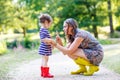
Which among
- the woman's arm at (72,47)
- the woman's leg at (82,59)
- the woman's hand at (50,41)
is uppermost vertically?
the woman's hand at (50,41)

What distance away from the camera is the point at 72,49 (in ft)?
24.5

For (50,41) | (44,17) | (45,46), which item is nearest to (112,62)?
(45,46)

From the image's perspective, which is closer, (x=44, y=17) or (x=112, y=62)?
(x=44, y=17)

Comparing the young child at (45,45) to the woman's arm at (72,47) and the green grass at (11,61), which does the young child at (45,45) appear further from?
the green grass at (11,61)

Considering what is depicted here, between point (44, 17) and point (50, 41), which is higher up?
point (44, 17)

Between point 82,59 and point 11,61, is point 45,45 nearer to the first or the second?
point 82,59

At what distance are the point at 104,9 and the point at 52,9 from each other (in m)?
4.06

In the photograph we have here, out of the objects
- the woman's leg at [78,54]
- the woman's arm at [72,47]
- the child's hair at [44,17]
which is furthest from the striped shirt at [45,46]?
the woman's leg at [78,54]

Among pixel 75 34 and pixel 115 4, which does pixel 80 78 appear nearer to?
pixel 75 34

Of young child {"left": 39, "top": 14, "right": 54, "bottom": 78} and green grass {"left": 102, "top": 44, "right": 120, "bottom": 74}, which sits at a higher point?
young child {"left": 39, "top": 14, "right": 54, "bottom": 78}

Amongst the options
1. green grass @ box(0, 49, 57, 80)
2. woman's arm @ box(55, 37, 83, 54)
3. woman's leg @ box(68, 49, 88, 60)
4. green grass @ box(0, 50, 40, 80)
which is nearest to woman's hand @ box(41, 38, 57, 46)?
woman's arm @ box(55, 37, 83, 54)

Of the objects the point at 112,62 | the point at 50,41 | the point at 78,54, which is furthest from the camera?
the point at 112,62

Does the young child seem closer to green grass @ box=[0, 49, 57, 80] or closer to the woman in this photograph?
the woman

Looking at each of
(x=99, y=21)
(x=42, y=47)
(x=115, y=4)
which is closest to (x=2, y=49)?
(x=42, y=47)
